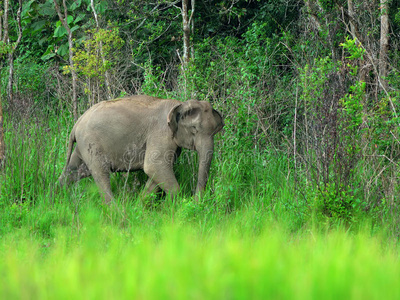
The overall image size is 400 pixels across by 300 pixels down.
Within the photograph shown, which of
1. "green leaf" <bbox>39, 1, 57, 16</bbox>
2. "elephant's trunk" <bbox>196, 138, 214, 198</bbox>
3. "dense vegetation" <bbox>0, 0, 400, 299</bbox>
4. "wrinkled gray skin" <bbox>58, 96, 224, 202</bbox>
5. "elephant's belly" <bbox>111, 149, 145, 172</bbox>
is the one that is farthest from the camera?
"green leaf" <bbox>39, 1, 57, 16</bbox>

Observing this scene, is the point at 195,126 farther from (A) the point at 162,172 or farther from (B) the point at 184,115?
(A) the point at 162,172

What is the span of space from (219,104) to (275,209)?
6.84 feet

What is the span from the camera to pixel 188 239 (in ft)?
11.3

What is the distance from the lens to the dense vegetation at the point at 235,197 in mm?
2447

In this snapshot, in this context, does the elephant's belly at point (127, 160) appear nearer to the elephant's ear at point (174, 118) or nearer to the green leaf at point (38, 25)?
the elephant's ear at point (174, 118)

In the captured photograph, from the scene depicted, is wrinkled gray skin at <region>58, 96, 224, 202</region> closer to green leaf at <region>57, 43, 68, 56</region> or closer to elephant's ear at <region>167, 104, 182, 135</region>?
elephant's ear at <region>167, 104, 182, 135</region>

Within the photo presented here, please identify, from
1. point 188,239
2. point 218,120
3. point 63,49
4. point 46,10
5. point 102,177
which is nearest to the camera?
point 188,239

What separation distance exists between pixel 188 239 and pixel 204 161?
297 cm

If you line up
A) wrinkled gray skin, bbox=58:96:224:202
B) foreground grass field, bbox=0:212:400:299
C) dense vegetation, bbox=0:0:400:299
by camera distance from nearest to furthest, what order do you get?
foreground grass field, bbox=0:212:400:299
dense vegetation, bbox=0:0:400:299
wrinkled gray skin, bbox=58:96:224:202

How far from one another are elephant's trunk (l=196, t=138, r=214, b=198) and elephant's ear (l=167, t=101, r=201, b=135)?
0.91 feet

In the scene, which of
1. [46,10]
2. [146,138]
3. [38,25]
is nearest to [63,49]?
[46,10]

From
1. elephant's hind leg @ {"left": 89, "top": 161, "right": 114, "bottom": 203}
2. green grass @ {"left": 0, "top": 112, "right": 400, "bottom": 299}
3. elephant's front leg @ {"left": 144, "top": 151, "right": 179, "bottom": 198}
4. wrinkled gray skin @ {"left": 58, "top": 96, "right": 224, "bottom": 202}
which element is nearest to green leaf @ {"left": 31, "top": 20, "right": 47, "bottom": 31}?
green grass @ {"left": 0, "top": 112, "right": 400, "bottom": 299}

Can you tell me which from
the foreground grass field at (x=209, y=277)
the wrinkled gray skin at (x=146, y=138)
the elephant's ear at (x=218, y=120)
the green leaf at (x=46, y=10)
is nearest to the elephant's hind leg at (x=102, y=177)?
the wrinkled gray skin at (x=146, y=138)

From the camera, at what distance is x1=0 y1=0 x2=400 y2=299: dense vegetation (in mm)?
2447
